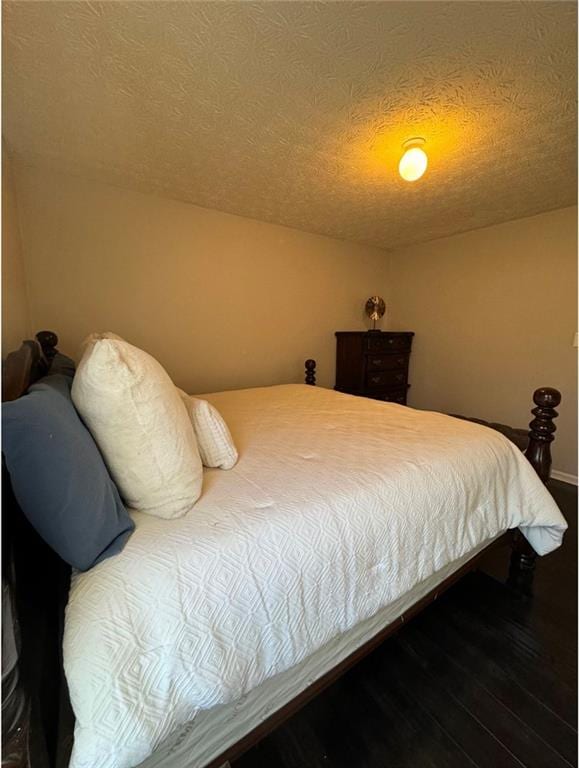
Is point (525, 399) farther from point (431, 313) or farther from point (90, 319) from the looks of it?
point (90, 319)

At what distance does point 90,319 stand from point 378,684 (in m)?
2.49

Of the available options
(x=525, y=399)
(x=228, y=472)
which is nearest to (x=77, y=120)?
(x=228, y=472)

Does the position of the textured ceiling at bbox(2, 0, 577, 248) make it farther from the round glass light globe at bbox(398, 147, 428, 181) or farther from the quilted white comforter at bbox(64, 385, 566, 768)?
the quilted white comforter at bbox(64, 385, 566, 768)

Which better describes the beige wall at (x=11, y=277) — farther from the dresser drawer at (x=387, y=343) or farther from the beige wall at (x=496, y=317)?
the beige wall at (x=496, y=317)

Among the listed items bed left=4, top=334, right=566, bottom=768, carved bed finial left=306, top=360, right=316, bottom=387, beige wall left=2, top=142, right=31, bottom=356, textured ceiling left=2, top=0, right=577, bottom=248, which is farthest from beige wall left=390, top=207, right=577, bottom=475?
beige wall left=2, top=142, right=31, bottom=356

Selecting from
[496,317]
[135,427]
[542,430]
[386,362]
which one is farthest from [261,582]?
[496,317]

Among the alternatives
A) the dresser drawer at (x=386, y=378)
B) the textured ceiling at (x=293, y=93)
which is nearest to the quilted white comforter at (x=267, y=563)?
the textured ceiling at (x=293, y=93)

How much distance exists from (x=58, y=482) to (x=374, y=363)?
295 centimetres

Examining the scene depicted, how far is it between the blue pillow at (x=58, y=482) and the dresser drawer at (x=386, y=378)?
282 centimetres

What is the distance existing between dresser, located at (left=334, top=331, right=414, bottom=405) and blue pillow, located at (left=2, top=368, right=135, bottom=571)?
2.78m

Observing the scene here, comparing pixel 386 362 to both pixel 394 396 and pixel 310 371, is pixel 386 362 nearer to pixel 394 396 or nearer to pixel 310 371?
pixel 394 396

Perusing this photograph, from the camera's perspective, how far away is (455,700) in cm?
106

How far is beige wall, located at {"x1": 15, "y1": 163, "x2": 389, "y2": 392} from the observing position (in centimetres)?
202

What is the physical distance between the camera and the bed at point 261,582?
0.60m
